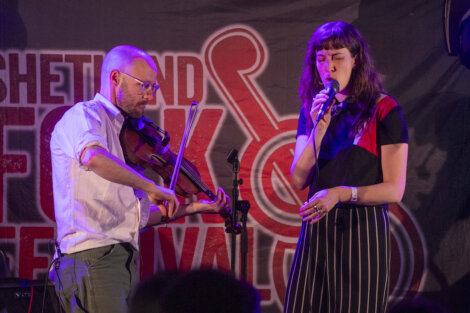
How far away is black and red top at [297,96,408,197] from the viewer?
2449 millimetres

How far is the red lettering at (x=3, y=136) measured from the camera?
421 cm

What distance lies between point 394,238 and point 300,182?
203 centimetres

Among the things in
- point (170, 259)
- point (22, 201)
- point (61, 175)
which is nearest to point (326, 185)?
point (61, 175)

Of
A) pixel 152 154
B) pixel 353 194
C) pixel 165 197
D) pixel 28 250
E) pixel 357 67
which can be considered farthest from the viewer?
pixel 28 250

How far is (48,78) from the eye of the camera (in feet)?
13.9

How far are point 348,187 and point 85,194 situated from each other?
3.96 feet

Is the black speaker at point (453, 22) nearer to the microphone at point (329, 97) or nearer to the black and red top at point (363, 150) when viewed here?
the black and red top at point (363, 150)

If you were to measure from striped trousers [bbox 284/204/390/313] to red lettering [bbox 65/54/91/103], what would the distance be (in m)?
2.51

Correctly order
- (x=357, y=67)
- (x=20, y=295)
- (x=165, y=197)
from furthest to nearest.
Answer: (x=20, y=295)
(x=357, y=67)
(x=165, y=197)

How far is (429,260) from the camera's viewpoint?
14.3 feet

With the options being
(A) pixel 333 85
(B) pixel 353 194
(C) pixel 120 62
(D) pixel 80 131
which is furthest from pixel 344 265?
(C) pixel 120 62

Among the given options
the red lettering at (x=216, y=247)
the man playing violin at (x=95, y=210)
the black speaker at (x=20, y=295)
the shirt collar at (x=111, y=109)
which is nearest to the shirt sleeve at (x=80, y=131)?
the man playing violin at (x=95, y=210)

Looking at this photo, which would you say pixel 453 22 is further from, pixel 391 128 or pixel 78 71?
pixel 78 71

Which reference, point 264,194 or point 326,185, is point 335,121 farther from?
point 264,194
